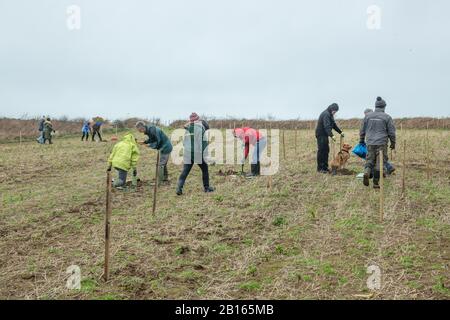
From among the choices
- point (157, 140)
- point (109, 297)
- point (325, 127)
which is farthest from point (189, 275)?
point (325, 127)

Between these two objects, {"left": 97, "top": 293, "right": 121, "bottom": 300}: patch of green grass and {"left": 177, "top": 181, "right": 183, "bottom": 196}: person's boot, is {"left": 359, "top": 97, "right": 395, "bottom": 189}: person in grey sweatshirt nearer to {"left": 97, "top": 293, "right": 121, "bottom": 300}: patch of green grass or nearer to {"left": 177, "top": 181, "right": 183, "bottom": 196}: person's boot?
{"left": 177, "top": 181, "right": 183, "bottom": 196}: person's boot

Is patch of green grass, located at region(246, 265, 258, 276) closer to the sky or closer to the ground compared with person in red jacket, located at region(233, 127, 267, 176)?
closer to the ground

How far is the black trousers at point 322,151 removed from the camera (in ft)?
44.4

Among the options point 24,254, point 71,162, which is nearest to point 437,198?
point 24,254

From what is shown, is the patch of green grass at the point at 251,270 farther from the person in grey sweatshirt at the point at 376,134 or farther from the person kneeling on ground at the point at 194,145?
the person in grey sweatshirt at the point at 376,134

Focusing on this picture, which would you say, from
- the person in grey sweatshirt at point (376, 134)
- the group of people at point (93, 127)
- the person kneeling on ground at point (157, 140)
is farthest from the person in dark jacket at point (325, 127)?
the group of people at point (93, 127)

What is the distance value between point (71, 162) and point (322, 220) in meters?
12.7

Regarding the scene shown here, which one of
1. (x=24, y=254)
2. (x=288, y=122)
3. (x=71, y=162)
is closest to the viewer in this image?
(x=24, y=254)

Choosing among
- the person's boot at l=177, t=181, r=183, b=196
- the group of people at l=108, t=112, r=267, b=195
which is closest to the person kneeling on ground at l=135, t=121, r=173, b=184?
the group of people at l=108, t=112, r=267, b=195

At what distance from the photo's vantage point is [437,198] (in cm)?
1020

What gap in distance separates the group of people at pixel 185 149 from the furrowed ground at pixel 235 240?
0.53 m

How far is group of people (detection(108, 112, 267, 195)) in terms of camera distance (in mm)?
10945

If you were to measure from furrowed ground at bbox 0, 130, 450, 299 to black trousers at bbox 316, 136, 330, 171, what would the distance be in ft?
2.81
